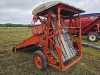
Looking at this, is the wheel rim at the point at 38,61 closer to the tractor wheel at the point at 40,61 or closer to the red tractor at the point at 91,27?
the tractor wheel at the point at 40,61

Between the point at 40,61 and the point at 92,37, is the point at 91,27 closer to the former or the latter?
the point at 92,37

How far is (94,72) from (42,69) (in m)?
1.76

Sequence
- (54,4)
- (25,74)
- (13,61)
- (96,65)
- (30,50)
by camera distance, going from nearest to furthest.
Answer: (54,4), (25,74), (96,65), (13,61), (30,50)

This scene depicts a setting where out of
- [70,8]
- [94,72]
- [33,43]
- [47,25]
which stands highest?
[70,8]

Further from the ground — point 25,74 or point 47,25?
point 47,25

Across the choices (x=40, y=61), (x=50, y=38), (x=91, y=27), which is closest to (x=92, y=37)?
(x=91, y=27)

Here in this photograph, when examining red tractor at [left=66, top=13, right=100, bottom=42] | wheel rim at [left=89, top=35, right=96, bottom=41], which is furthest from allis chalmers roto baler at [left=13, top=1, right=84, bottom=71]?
wheel rim at [left=89, top=35, right=96, bottom=41]

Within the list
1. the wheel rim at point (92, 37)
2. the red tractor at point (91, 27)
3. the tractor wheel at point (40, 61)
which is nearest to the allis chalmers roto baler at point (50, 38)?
the tractor wheel at point (40, 61)

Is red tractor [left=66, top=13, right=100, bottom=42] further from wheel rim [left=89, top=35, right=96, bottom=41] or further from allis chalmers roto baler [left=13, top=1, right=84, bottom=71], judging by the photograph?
allis chalmers roto baler [left=13, top=1, right=84, bottom=71]

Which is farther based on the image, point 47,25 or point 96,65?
point 96,65

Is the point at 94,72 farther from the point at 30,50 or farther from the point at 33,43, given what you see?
→ the point at 30,50

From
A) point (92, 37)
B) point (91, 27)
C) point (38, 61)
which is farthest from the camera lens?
point (91, 27)

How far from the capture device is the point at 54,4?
13.7ft

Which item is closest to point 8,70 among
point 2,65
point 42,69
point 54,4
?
point 2,65
